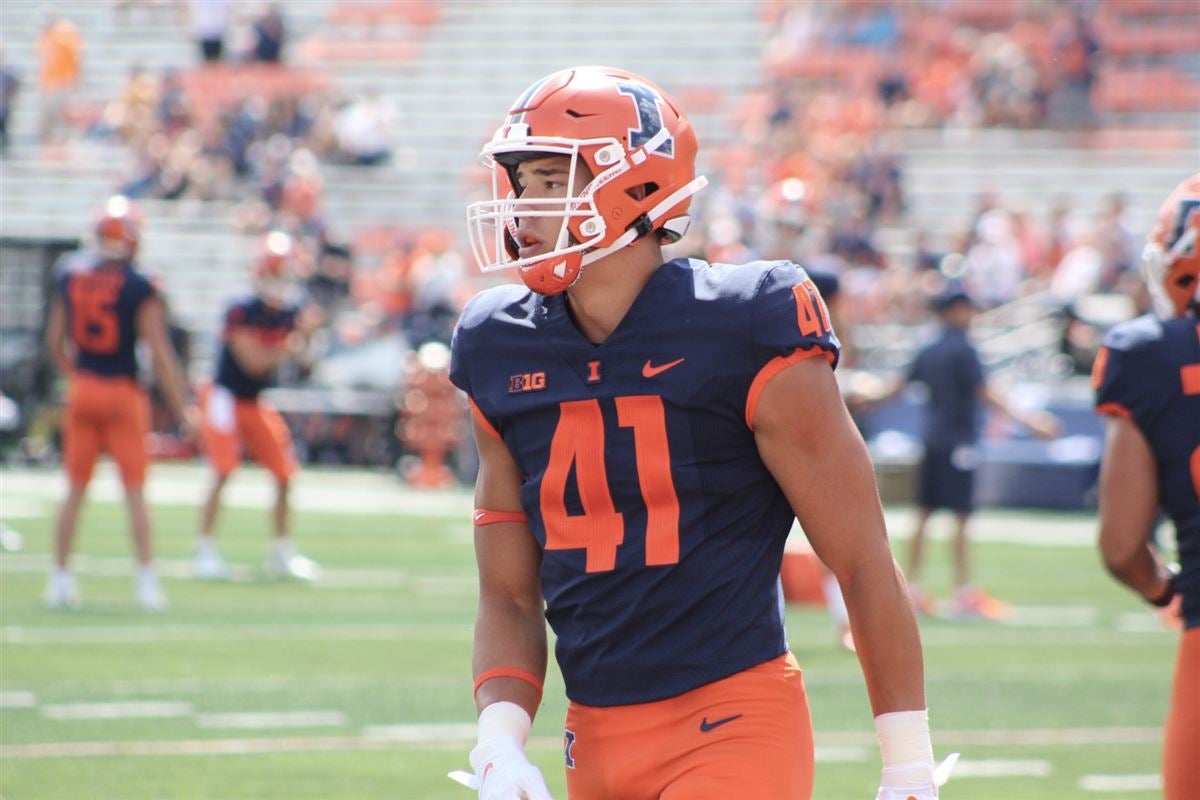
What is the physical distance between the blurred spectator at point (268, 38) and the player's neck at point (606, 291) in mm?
25789

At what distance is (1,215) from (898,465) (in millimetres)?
A: 10610

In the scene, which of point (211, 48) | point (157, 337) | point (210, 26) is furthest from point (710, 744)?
point (211, 48)

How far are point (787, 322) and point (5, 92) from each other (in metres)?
24.9

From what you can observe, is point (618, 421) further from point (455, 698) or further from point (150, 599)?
point (150, 599)

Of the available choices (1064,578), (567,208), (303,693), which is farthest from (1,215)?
(567,208)

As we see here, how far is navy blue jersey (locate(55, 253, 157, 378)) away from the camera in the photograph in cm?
1116

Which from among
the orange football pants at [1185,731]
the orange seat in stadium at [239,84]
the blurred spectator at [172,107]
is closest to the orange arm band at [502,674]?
the orange football pants at [1185,731]

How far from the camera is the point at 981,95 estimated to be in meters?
24.8

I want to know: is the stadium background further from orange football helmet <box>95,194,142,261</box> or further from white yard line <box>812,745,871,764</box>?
orange football helmet <box>95,194,142,261</box>

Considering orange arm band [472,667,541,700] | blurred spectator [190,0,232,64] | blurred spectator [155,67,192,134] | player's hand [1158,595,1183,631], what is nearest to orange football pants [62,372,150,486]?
player's hand [1158,595,1183,631]

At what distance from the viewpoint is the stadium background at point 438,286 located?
316 inches

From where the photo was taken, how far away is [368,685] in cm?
881

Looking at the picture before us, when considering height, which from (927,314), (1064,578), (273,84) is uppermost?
(273,84)

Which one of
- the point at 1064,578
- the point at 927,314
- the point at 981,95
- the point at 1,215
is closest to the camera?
the point at 1064,578
